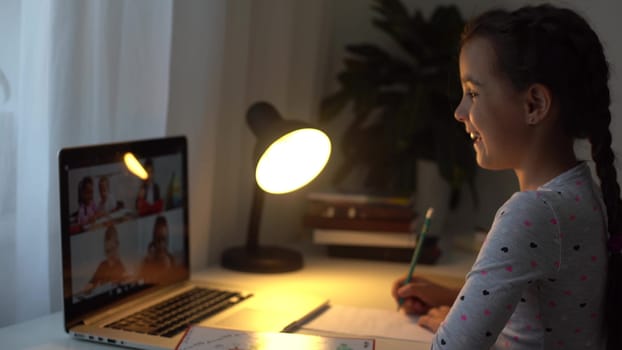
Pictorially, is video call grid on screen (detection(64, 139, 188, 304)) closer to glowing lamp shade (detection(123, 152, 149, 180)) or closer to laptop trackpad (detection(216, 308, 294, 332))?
glowing lamp shade (detection(123, 152, 149, 180))

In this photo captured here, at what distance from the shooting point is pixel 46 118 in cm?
122

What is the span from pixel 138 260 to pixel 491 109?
0.62 m

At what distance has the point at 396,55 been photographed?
85.5 inches

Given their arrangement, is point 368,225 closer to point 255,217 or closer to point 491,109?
point 255,217

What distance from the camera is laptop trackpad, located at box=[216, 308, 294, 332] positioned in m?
1.19

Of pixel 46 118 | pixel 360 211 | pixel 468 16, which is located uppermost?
pixel 468 16

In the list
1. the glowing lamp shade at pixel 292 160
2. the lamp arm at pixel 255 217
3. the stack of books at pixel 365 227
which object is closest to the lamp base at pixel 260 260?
the lamp arm at pixel 255 217

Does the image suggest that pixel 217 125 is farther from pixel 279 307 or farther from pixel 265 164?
pixel 279 307

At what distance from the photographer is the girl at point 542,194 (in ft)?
3.11

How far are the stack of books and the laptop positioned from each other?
38cm

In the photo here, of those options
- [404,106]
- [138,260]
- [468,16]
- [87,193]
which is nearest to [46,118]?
[87,193]

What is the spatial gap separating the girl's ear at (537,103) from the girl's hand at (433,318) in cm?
36

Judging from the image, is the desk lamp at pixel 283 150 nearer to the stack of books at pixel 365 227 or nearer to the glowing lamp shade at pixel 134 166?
the glowing lamp shade at pixel 134 166

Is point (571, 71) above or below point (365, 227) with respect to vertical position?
above
